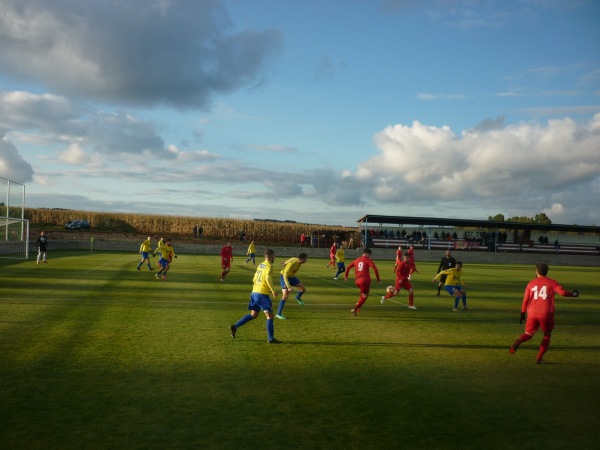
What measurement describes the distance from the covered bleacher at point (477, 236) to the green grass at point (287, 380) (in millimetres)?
44057

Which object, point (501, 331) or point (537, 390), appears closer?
point (537, 390)

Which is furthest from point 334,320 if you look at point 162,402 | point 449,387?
point 162,402

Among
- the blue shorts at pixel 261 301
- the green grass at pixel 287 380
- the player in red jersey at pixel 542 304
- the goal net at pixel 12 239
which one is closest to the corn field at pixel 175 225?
the goal net at pixel 12 239

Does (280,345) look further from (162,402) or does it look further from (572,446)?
(572,446)

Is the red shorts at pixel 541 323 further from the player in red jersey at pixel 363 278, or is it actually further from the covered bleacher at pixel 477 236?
the covered bleacher at pixel 477 236

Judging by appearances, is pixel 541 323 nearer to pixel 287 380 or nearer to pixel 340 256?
pixel 287 380

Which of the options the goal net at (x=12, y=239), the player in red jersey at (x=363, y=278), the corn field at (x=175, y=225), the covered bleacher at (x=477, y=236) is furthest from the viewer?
the corn field at (x=175, y=225)

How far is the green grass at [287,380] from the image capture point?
6113 mm

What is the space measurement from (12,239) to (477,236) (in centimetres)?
5127

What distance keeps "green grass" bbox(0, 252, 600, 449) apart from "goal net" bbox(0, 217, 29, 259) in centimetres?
2158

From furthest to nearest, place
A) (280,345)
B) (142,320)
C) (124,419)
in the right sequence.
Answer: (142,320) → (280,345) → (124,419)

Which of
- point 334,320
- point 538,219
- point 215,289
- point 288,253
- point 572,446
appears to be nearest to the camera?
point 572,446

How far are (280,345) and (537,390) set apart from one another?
16.7 ft

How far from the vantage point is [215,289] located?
21.1 metres
